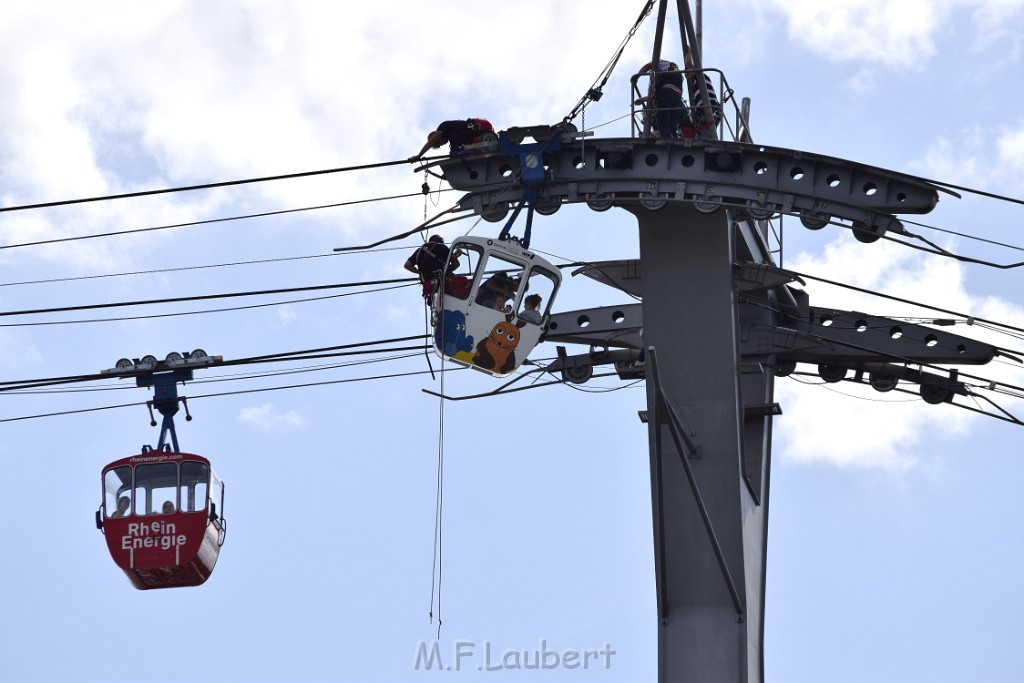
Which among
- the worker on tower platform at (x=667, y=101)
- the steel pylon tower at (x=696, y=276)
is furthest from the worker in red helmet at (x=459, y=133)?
the worker on tower platform at (x=667, y=101)

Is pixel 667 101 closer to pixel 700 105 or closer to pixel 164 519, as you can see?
pixel 700 105

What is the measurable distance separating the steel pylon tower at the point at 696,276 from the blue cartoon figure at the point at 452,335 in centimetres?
154

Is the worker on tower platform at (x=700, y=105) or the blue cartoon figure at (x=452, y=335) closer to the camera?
the blue cartoon figure at (x=452, y=335)

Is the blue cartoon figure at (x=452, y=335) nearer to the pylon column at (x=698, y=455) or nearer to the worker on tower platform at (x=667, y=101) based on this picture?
the pylon column at (x=698, y=455)

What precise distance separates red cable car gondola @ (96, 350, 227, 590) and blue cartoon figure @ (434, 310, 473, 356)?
5259 millimetres

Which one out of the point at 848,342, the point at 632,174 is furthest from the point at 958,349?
the point at 632,174

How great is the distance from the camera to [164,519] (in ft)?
109

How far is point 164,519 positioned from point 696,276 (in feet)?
29.9

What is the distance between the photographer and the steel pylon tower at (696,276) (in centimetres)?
2898

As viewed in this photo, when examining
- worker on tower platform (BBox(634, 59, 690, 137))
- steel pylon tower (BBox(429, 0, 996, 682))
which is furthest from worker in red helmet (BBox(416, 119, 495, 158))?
worker on tower platform (BBox(634, 59, 690, 137))

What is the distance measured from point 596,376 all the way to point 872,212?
6.48 meters

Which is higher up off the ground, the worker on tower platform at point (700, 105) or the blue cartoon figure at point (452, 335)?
the worker on tower platform at point (700, 105)

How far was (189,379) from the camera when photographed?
1242 inches

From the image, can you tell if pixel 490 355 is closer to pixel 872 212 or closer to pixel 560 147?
pixel 560 147
